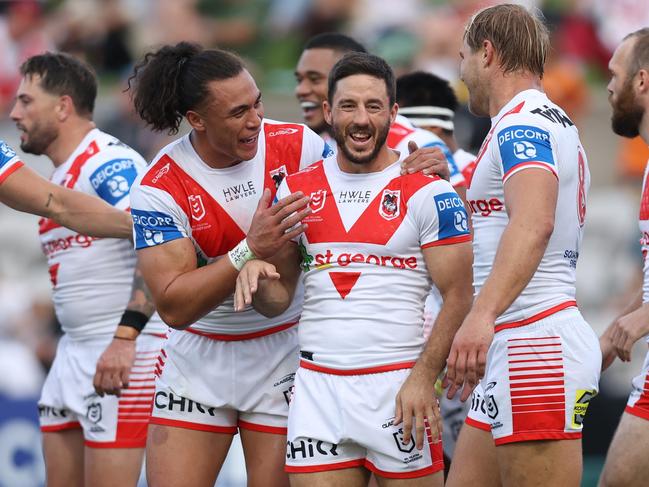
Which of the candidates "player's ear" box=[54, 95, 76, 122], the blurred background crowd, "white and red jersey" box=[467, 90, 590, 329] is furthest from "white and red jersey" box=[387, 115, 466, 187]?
the blurred background crowd

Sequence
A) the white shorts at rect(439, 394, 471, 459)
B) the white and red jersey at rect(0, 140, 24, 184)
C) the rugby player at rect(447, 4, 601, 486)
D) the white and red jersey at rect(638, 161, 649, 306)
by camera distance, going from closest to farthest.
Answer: the rugby player at rect(447, 4, 601, 486) < the white and red jersey at rect(638, 161, 649, 306) < the white and red jersey at rect(0, 140, 24, 184) < the white shorts at rect(439, 394, 471, 459)

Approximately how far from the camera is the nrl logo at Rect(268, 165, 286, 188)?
227 inches

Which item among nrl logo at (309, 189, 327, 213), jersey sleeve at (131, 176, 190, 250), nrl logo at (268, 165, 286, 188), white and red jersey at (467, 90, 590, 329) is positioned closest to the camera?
white and red jersey at (467, 90, 590, 329)

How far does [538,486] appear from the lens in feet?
16.4

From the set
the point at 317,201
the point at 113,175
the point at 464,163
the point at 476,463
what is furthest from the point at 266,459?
the point at 464,163

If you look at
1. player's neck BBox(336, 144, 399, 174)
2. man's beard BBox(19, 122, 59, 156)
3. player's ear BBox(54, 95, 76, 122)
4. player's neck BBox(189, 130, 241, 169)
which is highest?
player's ear BBox(54, 95, 76, 122)

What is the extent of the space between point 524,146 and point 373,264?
0.83 m

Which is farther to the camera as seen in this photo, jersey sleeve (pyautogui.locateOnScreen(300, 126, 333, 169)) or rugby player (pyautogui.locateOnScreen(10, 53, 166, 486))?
rugby player (pyautogui.locateOnScreen(10, 53, 166, 486))

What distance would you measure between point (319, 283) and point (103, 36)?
996 cm

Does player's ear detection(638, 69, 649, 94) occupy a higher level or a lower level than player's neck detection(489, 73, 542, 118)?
higher

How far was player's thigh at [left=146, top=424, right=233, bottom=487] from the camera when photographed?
5.63 metres

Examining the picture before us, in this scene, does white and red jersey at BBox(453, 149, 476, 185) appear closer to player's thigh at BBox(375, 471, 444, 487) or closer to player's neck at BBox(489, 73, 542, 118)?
player's neck at BBox(489, 73, 542, 118)

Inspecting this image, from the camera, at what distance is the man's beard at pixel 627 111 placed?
591cm

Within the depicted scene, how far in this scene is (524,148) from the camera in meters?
4.87
